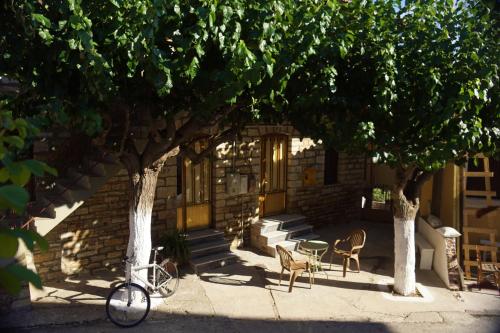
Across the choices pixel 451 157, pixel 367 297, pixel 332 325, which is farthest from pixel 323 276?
pixel 451 157

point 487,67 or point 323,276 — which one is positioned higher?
point 487,67

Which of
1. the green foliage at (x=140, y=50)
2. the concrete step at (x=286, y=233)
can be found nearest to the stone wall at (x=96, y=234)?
the concrete step at (x=286, y=233)

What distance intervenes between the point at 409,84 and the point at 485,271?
472 cm

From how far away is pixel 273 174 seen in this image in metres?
11.7

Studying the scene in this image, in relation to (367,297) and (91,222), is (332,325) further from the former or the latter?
(91,222)

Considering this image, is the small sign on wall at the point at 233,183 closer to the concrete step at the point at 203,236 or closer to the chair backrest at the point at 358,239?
the concrete step at the point at 203,236

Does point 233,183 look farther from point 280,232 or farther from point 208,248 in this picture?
point 280,232

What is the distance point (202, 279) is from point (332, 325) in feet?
9.20

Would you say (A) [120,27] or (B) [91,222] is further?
(B) [91,222]

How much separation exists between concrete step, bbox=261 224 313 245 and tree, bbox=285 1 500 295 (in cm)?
386

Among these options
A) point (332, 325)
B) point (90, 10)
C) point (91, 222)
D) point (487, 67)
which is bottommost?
point (332, 325)

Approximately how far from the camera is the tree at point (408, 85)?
6.54 m

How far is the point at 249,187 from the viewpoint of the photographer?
10602mm

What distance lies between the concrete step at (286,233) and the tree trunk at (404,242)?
10.5 feet
